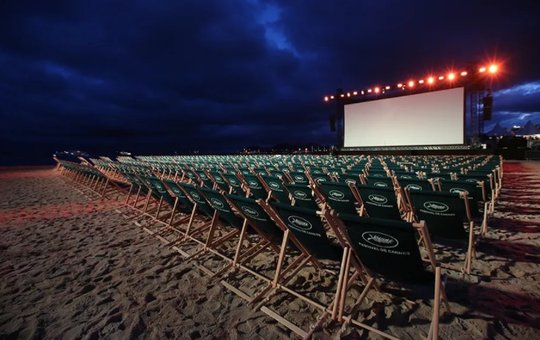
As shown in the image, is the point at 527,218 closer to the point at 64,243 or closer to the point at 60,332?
the point at 60,332

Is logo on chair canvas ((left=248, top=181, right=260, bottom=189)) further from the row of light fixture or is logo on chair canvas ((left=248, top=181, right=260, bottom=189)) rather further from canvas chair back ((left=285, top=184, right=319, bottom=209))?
the row of light fixture

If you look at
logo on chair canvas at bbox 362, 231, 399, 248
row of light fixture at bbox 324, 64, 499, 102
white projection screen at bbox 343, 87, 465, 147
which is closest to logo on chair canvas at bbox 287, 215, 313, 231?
logo on chair canvas at bbox 362, 231, 399, 248

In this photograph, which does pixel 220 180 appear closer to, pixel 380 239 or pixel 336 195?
pixel 336 195

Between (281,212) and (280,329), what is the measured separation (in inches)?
34.6

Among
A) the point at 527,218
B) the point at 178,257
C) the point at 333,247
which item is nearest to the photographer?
the point at 333,247

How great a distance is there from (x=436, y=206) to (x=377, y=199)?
58 cm

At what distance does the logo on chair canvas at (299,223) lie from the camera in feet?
6.97

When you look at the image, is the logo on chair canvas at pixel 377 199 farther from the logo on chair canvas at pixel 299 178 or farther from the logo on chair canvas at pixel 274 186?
the logo on chair canvas at pixel 299 178

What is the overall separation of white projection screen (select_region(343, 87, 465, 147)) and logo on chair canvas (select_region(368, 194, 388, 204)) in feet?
54.1

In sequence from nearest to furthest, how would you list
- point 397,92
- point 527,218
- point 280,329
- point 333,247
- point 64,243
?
point 280,329
point 333,247
point 64,243
point 527,218
point 397,92

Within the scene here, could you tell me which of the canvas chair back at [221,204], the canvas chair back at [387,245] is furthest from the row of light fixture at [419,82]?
the canvas chair back at [387,245]

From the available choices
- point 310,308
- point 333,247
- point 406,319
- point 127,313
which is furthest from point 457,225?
point 127,313

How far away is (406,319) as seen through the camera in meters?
2.07

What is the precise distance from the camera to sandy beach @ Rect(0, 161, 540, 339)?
2.03m
